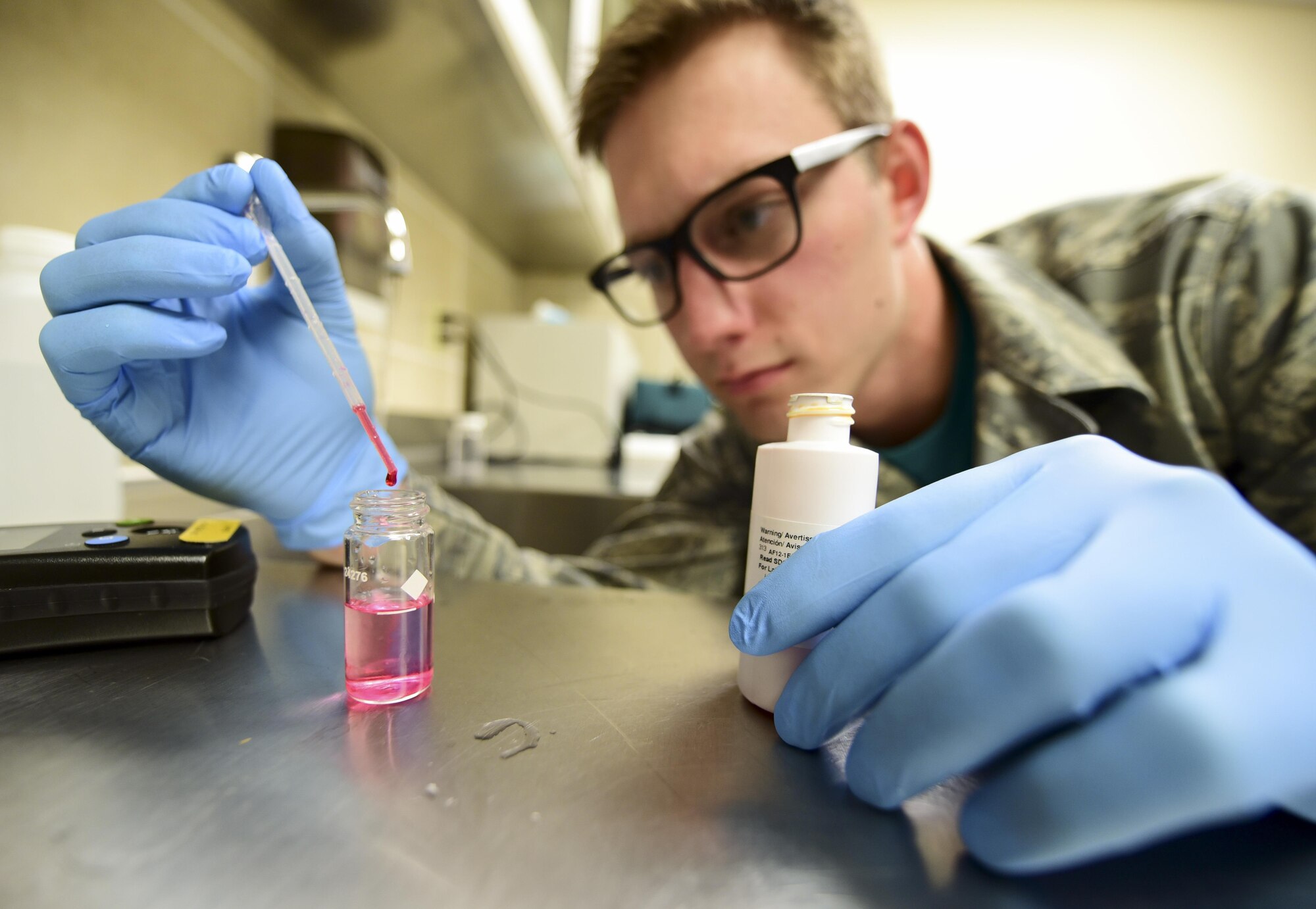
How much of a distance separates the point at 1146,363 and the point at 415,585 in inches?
41.5

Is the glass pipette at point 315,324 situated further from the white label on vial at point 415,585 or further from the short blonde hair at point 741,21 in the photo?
the short blonde hair at point 741,21

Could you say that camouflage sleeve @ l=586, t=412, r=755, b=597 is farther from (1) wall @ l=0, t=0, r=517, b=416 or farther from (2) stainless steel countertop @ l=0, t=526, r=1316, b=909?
(1) wall @ l=0, t=0, r=517, b=416

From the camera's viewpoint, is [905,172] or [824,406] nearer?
[824,406]

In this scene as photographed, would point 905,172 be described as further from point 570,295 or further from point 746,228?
point 570,295

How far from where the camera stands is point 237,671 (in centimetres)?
33

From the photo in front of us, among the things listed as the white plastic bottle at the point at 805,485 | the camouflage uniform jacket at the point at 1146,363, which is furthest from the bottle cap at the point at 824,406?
the camouflage uniform jacket at the point at 1146,363

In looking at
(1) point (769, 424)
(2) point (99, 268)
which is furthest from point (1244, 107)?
(2) point (99, 268)

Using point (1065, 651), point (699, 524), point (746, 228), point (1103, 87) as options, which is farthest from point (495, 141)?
point (1103, 87)

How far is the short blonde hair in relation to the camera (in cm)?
78

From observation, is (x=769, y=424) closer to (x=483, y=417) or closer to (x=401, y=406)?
(x=401, y=406)

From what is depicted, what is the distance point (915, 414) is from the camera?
42.8 inches

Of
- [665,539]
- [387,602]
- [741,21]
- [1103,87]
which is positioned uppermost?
[1103,87]

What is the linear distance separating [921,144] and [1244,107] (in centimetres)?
276

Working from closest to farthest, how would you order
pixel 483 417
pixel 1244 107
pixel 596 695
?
pixel 596 695, pixel 483 417, pixel 1244 107
